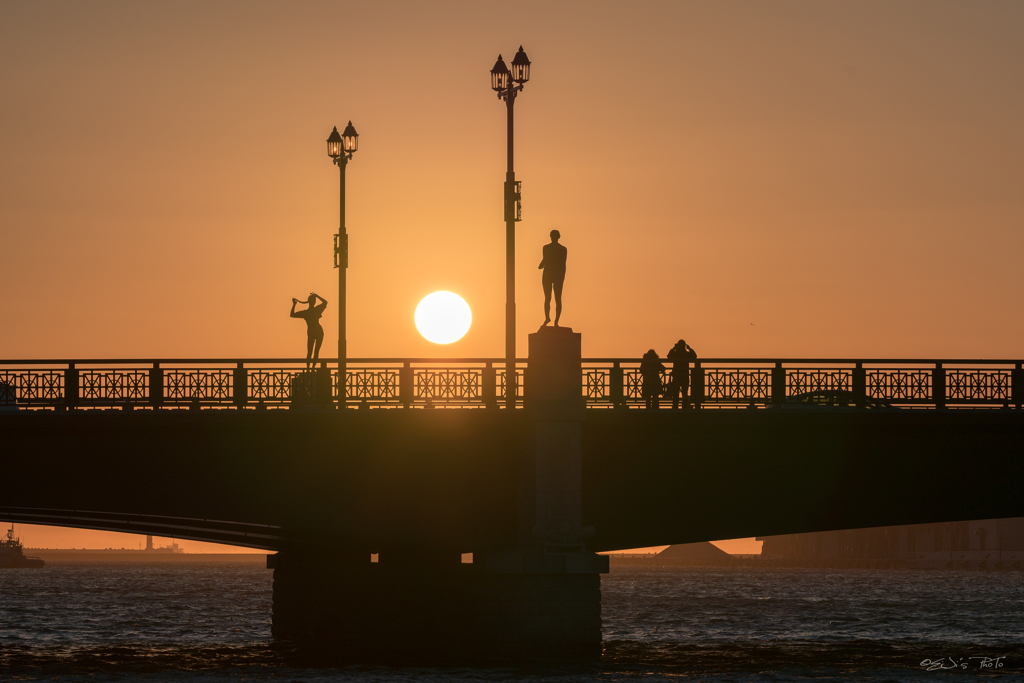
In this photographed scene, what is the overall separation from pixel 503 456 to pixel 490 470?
44 centimetres

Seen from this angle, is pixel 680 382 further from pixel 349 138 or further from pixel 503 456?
pixel 349 138

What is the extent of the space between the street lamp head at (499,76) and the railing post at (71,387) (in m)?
11.0

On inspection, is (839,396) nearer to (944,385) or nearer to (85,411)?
(944,385)

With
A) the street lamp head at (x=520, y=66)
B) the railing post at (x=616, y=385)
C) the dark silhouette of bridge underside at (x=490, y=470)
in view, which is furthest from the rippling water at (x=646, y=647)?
the street lamp head at (x=520, y=66)

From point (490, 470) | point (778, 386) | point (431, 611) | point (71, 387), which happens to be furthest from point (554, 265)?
point (71, 387)

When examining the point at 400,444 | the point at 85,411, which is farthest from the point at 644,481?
the point at 85,411

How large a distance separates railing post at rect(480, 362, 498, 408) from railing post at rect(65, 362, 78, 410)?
28.9 ft

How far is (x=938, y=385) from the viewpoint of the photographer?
30.5 metres

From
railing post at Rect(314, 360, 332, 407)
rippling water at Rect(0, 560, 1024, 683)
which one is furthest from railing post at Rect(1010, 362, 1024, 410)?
railing post at Rect(314, 360, 332, 407)

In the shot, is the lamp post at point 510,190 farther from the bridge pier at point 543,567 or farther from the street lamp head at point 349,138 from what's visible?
the street lamp head at point 349,138

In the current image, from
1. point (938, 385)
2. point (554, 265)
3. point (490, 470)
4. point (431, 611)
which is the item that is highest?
point (554, 265)

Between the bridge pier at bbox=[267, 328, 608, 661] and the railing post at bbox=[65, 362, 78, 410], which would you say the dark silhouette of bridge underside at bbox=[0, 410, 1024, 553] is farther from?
the bridge pier at bbox=[267, 328, 608, 661]

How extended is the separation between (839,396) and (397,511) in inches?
406

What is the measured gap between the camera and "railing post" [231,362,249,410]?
97.4 ft
